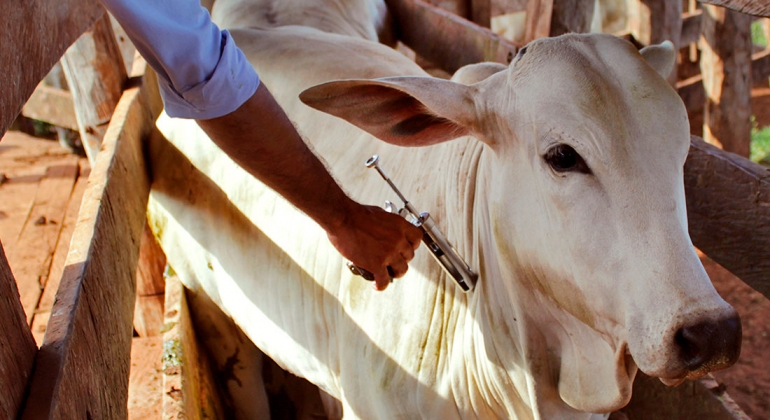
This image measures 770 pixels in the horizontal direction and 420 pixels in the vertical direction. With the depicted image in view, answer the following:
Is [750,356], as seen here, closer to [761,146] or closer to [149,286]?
[761,146]

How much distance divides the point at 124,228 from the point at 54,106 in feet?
10.1

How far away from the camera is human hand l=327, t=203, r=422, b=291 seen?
70.2 inches

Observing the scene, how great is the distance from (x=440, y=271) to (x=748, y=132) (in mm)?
3829

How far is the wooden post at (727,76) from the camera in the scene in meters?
4.73

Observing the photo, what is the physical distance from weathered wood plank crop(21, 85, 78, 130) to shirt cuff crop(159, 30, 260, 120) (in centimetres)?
367

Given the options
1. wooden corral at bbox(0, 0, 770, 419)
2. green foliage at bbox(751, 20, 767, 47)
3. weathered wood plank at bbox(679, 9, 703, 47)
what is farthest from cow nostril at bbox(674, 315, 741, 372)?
green foliage at bbox(751, 20, 767, 47)

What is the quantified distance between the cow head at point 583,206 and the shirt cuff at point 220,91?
0.49 ft

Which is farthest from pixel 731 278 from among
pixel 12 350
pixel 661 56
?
pixel 12 350

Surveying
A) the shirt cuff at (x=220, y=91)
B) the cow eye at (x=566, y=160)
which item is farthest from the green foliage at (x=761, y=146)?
the shirt cuff at (x=220, y=91)

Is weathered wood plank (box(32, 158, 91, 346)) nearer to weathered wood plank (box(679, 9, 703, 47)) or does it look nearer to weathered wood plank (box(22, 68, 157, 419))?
weathered wood plank (box(22, 68, 157, 419))

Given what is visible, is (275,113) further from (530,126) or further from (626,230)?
(626,230)

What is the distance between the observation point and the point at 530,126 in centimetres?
151

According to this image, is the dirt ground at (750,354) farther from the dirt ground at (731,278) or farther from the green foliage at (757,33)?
the green foliage at (757,33)

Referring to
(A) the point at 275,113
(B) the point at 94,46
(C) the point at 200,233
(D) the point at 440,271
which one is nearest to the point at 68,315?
(A) the point at 275,113
